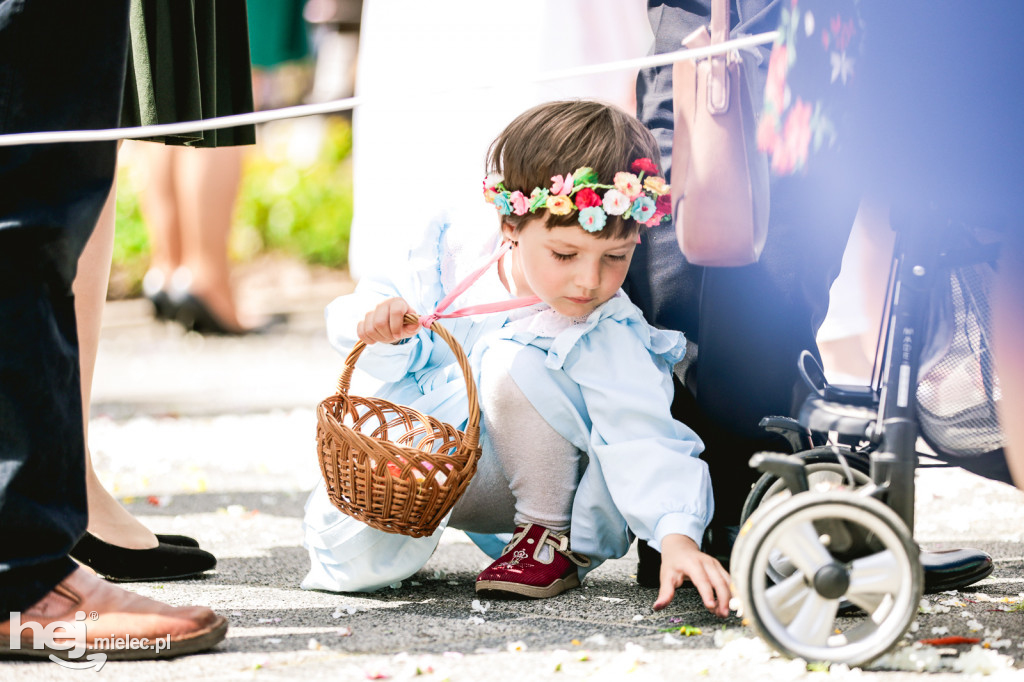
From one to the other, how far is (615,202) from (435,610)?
0.70 meters

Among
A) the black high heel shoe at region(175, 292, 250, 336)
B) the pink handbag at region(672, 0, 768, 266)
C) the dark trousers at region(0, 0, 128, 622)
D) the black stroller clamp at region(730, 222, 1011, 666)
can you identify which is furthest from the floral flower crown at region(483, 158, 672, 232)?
the black high heel shoe at region(175, 292, 250, 336)

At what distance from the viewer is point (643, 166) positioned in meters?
1.84

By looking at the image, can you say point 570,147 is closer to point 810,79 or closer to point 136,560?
point 810,79

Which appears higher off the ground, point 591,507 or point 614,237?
point 614,237

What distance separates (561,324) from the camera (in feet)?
6.23

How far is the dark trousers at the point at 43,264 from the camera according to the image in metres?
1.39

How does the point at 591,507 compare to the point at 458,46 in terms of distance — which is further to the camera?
the point at 458,46

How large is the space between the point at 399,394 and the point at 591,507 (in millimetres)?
427

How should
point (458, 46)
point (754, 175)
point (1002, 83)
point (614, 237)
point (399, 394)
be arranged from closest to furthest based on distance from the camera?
point (1002, 83) < point (754, 175) < point (614, 237) < point (399, 394) < point (458, 46)

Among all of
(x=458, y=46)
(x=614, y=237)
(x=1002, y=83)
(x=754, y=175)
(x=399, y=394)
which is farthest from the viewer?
(x=458, y=46)

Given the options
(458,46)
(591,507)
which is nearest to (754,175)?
(591,507)

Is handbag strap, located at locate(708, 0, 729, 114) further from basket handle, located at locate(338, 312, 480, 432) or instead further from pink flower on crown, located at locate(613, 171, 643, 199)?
basket handle, located at locate(338, 312, 480, 432)

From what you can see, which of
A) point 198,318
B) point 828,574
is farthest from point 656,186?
point 198,318

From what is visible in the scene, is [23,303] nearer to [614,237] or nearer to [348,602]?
[348,602]
